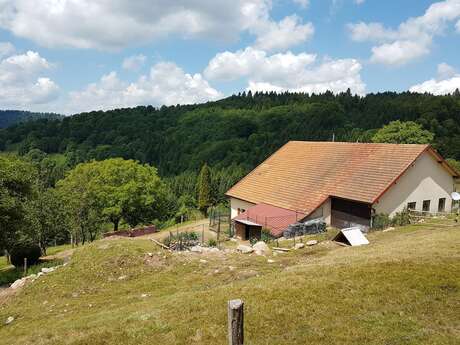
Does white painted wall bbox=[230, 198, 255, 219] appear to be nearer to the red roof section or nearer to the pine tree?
the red roof section

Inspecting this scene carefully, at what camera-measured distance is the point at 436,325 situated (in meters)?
10.4

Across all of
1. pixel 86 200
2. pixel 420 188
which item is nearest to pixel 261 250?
pixel 420 188

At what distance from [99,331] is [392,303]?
28.8ft

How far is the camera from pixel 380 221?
98.6 ft

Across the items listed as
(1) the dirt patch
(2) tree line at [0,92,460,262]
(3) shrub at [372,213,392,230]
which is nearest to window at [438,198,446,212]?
(3) shrub at [372,213,392,230]

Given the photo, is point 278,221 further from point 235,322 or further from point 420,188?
point 235,322

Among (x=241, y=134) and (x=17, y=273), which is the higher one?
(x=241, y=134)

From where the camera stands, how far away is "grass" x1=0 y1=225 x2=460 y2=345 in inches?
410

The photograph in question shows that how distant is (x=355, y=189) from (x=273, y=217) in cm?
713

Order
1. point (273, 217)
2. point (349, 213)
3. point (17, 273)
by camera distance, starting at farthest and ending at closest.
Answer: point (273, 217), point (349, 213), point (17, 273)

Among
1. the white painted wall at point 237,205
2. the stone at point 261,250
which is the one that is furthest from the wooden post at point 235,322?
the white painted wall at point 237,205

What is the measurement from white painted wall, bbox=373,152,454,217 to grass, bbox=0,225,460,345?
34.7 ft

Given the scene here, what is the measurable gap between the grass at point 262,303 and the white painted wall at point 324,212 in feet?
40.9

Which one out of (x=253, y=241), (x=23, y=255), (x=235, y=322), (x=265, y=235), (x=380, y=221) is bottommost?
(x=23, y=255)
